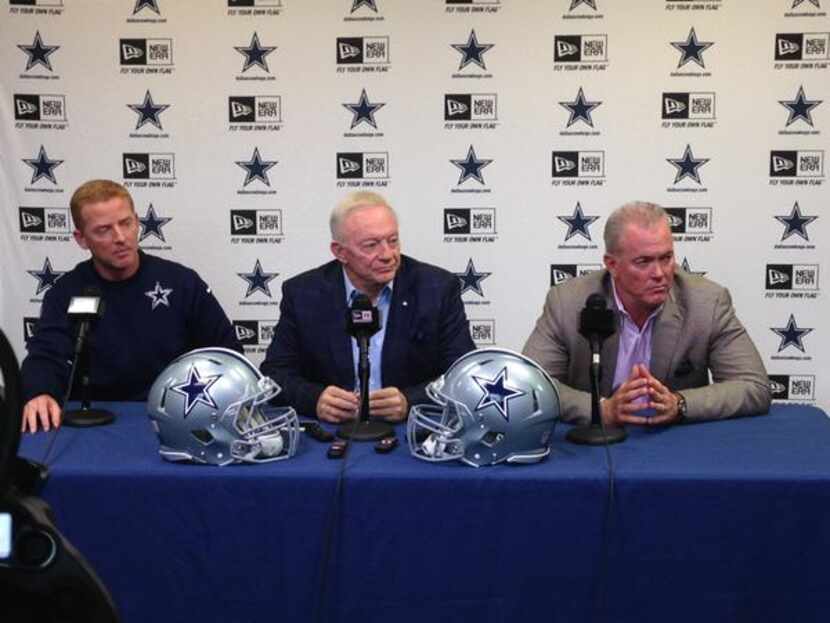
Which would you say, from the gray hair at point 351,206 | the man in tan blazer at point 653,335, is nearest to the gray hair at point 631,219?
the man in tan blazer at point 653,335

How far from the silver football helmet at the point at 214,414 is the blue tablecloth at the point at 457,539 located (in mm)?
57

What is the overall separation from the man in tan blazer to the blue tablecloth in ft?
1.59

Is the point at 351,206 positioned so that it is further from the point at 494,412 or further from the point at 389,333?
the point at 494,412

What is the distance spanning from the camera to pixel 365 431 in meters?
2.60

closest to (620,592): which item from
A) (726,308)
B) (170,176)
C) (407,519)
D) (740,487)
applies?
(740,487)

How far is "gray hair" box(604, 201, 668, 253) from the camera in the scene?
2912 mm

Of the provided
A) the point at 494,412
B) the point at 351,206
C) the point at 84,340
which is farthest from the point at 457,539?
the point at 351,206

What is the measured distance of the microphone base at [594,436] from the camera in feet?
8.18

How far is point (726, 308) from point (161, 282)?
206 centimetres

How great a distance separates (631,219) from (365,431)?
1078mm

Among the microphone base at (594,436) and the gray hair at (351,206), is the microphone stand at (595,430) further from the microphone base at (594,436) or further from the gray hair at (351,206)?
the gray hair at (351,206)

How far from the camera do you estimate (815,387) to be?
427cm

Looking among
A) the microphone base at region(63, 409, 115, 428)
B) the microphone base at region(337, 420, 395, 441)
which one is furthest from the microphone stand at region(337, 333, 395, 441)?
the microphone base at region(63, 409, 115, 428)

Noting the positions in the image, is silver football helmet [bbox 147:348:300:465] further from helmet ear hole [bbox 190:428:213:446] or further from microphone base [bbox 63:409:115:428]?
microphone base [bbox 63:409:115:428]
